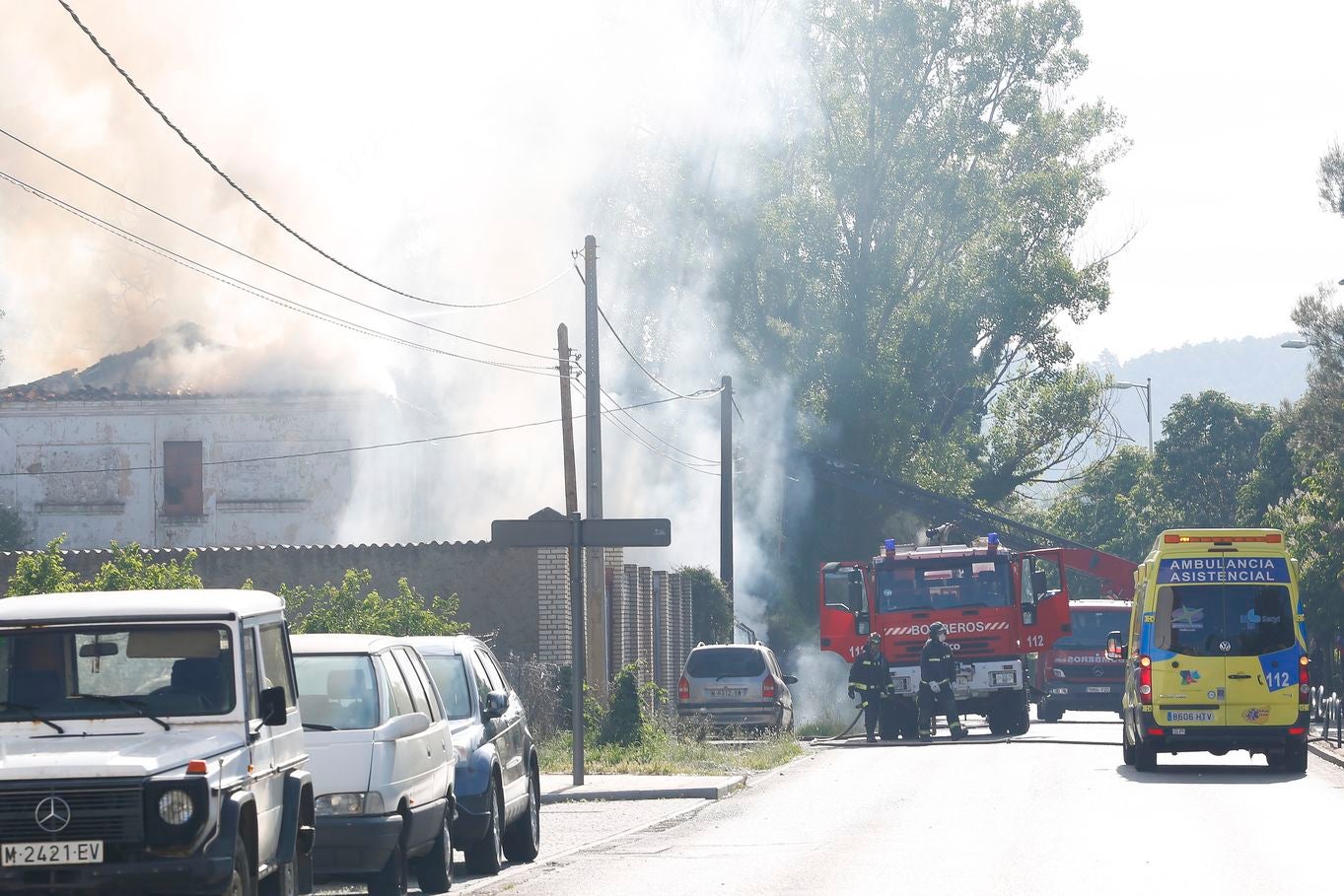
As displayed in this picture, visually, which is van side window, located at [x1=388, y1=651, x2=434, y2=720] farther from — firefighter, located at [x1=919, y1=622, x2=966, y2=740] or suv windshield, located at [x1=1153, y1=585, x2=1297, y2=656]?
firefighter, located at [x1=919, y1=622, x2=966, y2=740]

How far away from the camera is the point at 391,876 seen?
36.9ft

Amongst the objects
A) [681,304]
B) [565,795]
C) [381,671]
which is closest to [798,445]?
[681,304]

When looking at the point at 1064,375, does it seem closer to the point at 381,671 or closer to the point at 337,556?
the point at 337,556

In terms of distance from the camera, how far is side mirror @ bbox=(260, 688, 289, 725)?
9.27 metres

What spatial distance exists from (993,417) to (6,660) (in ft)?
163

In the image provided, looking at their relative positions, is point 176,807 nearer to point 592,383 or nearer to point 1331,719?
point 592,383

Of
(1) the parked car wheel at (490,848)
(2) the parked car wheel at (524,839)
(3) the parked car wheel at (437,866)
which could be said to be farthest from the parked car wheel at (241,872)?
(2) the parked car wheel at (524,839)

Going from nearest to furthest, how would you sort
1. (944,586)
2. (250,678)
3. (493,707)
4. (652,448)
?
(250,678) → (493,707) → (944,586) → (652,448)

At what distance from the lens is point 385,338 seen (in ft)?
158

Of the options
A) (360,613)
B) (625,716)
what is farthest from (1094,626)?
(360,613)

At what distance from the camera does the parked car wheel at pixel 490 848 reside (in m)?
13.1

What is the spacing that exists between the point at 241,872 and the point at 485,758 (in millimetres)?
4392

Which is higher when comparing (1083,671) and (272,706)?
(272,706)

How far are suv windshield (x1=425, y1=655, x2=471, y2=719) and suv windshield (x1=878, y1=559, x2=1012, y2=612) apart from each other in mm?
17986
